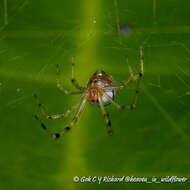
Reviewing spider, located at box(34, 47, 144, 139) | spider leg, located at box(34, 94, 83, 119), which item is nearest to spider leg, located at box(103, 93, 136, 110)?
spider, located at box(34, 47, 144, 139)

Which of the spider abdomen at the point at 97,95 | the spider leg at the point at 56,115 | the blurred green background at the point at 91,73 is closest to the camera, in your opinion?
the blurred green background at the point at 91,73

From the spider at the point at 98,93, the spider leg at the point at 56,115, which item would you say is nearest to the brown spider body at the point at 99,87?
the spider at the point at 98,93

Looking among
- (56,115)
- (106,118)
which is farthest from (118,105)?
(56,115)

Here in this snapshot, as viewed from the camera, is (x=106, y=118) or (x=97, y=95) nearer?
(x=106, y=118)

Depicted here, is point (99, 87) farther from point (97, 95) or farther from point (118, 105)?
point (118, 105)

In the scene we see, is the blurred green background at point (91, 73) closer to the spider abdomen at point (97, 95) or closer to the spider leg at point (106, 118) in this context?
the spider leg at point (106, 118)

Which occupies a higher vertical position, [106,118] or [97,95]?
[97,95]
